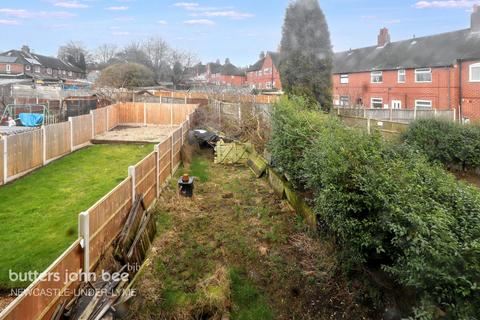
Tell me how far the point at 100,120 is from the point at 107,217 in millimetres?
15782

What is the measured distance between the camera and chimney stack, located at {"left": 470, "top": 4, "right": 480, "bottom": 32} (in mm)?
24562

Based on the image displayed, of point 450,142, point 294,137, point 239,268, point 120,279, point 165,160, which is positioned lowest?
point 239,268

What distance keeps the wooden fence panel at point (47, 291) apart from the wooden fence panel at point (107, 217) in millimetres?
452

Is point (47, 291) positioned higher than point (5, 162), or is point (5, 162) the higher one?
point (5, 162)

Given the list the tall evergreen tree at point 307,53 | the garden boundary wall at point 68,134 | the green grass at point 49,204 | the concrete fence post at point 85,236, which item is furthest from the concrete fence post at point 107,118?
the concrete fence post at point 85,236

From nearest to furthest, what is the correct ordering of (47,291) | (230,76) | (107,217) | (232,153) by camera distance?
(47,291)
(107,217)
(232,153)
(230,76)

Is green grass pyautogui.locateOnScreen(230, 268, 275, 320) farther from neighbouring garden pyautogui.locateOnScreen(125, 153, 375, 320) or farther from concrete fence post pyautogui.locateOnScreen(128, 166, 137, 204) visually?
concrete fence post pyautogui.locateOnScreen(128, 166, 137, 204)

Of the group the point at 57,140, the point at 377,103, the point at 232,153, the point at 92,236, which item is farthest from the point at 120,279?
the point at 377,103

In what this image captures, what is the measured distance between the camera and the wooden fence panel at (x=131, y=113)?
2577 cm

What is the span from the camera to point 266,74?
196ft

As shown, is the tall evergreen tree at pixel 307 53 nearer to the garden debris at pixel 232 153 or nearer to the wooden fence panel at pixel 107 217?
the garden debris at pixel 232 153

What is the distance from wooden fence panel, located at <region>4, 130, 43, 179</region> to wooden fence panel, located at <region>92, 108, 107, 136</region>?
22.3 ft

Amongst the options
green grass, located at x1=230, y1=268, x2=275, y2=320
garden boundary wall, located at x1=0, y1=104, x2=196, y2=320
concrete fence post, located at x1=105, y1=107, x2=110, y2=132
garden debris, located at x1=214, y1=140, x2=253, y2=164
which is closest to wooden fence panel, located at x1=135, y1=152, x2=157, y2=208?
garden boundary wall, located at x1=0, y1=104, x2=196, y2=320

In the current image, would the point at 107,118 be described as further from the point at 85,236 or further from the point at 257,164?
the point at 85,236
